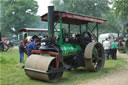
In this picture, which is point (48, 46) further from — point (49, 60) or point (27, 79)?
point (27, 79)

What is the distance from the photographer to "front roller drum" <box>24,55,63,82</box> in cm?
593

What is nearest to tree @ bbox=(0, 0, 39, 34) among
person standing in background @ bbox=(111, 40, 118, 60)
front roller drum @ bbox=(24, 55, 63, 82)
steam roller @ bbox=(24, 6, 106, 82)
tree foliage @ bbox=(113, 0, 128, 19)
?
tree foliage @ bbox=(113, 0, 128, 19)

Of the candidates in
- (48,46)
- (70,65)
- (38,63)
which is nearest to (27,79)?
(38,63)

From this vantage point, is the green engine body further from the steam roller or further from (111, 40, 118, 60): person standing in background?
(111, 40, 118, 60): person standing in background

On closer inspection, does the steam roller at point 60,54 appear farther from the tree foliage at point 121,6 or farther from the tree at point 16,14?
the tree at point 16,14

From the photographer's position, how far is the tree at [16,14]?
40562 millimetres

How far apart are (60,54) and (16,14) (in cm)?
3626

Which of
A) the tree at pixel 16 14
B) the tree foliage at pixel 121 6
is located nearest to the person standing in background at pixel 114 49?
the tree foliage at pixel 121 6

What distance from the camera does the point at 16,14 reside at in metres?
41.2

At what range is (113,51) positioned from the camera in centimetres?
1221

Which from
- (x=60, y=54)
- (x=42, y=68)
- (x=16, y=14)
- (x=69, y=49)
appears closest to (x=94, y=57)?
(x=69, y=49)

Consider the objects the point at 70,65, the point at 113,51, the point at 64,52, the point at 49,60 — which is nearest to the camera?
the point at 49,60

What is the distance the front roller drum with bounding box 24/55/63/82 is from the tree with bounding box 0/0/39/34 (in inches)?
1388

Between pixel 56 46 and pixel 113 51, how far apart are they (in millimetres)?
6255
